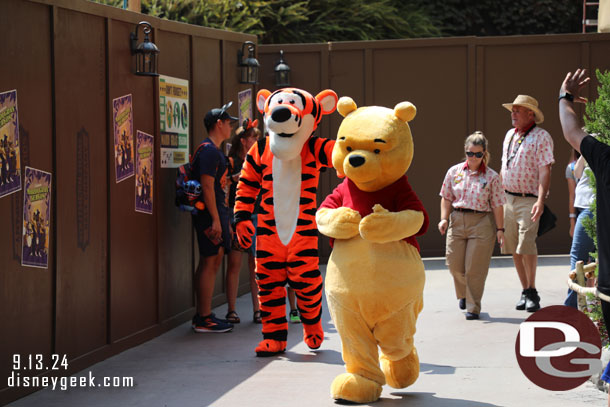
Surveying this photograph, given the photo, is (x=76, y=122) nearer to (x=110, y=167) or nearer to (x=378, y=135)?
(x=110, y=167)

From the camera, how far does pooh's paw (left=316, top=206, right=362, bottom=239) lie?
6059 millimetres

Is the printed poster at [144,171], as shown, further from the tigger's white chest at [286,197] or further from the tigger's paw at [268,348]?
the tigger's paw at [268,348]

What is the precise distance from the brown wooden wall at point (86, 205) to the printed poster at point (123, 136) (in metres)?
0.09

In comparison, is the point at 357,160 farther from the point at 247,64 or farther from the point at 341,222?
the point at 247,64

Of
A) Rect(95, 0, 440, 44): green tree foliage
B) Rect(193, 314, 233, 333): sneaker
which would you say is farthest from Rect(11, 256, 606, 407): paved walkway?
Rect(95, 0, 440, 44): green tree foliage

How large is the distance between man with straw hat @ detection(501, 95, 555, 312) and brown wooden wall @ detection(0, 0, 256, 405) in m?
3.40

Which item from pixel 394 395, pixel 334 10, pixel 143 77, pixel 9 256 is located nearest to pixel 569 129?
pixel 394 395

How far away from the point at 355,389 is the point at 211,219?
10.1ft

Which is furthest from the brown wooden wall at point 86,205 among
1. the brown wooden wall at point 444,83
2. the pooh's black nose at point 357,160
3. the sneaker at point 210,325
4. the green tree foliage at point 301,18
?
the green tree foliage at point 301,18

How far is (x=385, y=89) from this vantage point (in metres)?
12.9

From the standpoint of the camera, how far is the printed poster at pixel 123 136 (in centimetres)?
778

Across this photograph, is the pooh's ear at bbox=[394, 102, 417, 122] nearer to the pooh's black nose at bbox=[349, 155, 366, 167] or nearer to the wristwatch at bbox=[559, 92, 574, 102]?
the pooh's black nose at bbox=[349, 155, 366, 167]

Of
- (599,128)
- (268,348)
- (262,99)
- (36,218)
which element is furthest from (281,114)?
(599,128)

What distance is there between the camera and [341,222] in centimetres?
608
